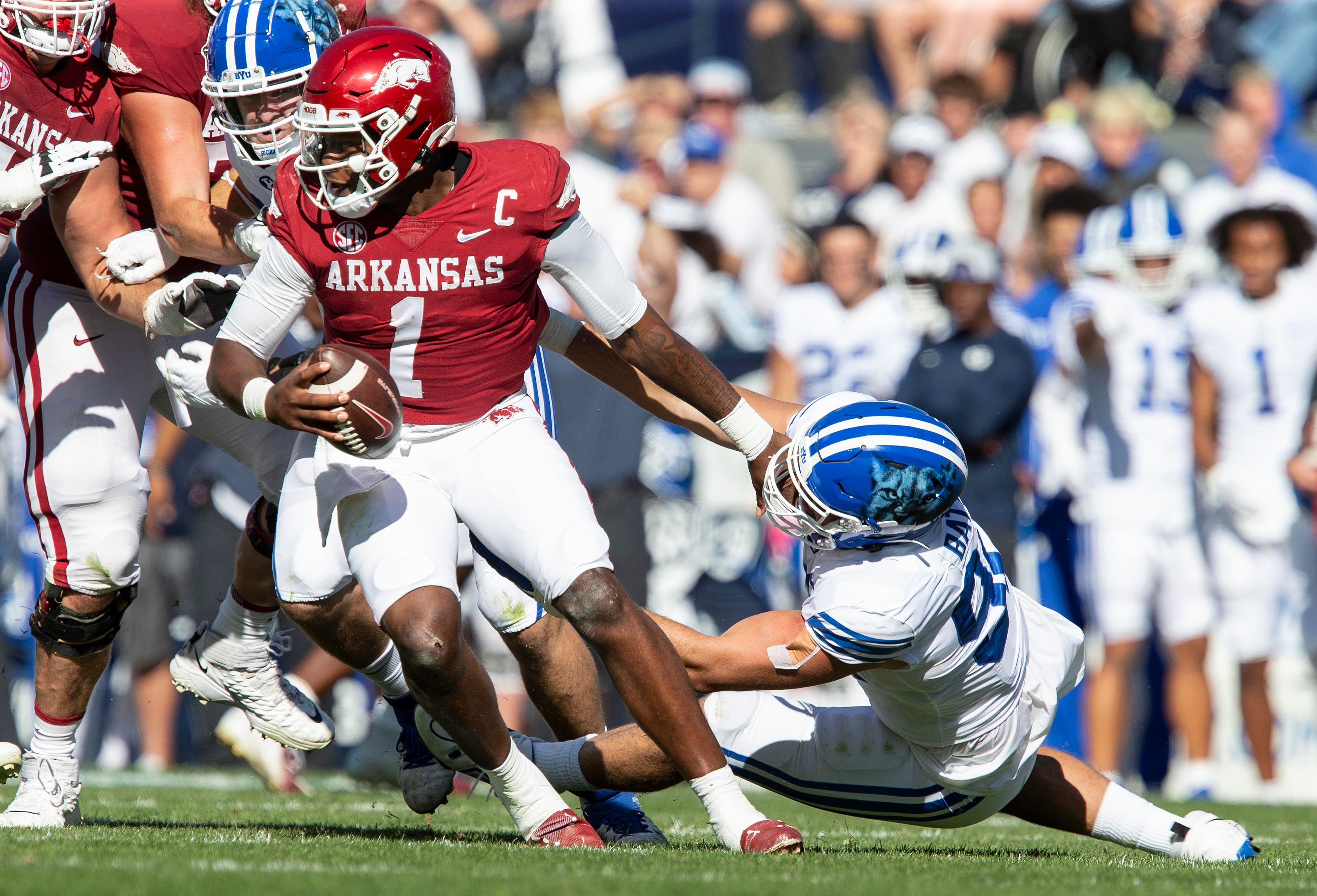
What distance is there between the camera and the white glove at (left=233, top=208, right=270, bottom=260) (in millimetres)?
4160

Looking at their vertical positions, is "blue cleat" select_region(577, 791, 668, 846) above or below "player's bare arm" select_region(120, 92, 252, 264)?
below

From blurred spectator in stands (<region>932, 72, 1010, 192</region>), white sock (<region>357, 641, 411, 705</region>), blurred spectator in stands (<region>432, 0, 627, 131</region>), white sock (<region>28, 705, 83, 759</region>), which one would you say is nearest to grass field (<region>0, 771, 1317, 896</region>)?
white sock (<region>28, 705, 83, 759</region>)

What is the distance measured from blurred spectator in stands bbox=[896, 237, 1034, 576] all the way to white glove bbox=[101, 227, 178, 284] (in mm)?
3820

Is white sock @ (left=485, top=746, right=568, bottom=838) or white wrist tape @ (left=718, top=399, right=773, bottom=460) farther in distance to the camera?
white wrist tape @ (left=718, top=399, right=773, bottom=460)

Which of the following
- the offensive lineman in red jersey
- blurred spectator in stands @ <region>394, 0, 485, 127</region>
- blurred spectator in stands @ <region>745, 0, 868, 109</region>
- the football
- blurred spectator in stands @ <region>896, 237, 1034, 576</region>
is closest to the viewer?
the football

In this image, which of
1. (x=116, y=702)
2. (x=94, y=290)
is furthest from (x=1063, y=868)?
(x=116, y=702)

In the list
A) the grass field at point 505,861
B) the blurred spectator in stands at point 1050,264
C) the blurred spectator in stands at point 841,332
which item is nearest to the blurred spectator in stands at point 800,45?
the blurred spectator in stands at point 1050,264

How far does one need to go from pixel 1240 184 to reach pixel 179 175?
6871 millimetres

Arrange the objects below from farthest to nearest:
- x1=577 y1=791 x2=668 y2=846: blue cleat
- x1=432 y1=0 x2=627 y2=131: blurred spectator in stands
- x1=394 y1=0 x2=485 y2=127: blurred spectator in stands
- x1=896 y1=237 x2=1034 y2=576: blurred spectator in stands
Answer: x1=432 y1=0 x2=627 y2=131: blurred spectator in stands → x1=394 y1=0 x2=485 y2=127: blurred spectator in stands → x1=896 y1=237 x2=1034 y2=576: blurred spectator in stands → x1=577 y1=791 x2=668 y2=846: blue cleat

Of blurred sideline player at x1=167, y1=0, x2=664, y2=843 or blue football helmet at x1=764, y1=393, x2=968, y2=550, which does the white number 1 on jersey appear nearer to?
blurred sideline player at x1=167, y1=0, x2=664, y2=843

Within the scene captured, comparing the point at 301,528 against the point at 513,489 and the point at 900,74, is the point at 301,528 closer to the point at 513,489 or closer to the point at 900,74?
the point at 513,489

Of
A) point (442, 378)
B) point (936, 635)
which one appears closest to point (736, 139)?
point (442, 378)

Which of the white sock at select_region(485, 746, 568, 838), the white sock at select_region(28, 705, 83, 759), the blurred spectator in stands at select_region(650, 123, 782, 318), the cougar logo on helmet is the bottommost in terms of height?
the blurred spectator in stands at select_region(650, 123, 782, 318)

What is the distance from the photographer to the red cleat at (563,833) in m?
3.98
